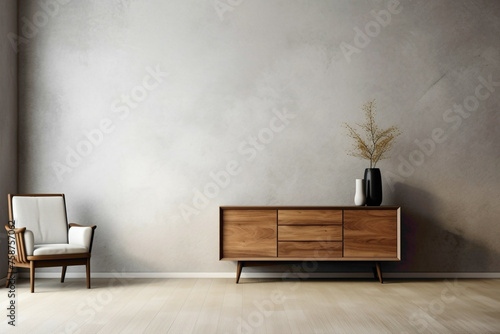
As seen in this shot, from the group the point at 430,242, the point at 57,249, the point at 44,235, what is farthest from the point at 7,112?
the point at 430,242

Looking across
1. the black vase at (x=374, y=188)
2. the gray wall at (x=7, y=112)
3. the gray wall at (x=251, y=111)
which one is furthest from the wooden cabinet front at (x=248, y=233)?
the gray wall at (x=7, y=112)

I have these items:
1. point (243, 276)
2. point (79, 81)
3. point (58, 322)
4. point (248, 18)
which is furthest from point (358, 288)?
point (79, 81)

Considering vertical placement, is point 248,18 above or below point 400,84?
above

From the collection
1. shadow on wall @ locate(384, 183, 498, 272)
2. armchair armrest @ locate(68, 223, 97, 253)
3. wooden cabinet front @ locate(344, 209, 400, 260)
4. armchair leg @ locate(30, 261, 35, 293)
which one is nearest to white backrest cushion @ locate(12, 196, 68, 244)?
armchair armrest @ locate(68, 223, 97, 253)

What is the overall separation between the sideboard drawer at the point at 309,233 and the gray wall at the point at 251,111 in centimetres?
53

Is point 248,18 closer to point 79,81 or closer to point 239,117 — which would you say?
point 239,117

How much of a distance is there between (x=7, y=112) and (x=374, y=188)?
13.0 feet

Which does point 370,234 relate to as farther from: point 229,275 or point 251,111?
point 251,111

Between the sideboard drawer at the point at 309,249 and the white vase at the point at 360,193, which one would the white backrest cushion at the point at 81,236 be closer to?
the sideboard drawer at the point at 309,249

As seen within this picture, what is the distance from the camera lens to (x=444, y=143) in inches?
215

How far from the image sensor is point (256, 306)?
3.95 m

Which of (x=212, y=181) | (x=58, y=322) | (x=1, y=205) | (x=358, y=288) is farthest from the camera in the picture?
(x=212, y=181)

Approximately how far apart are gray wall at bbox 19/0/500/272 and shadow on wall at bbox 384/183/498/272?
0.02 metres

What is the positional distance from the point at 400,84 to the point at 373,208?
4.90 ft
